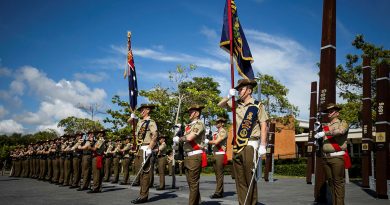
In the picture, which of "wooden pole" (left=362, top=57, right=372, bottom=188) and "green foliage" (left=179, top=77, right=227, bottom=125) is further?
"green foliage" (left=179, top=77, right=227, bottom=125)

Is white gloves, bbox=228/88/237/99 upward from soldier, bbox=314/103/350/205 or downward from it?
upward

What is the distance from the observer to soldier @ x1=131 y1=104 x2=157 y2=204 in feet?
29.1

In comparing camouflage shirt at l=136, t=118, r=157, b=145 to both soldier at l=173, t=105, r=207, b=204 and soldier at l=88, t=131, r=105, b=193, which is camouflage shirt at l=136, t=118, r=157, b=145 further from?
soldier at l=88, t=131, r=105, b=193

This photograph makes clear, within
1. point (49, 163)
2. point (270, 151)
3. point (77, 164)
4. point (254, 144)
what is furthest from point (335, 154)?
point (49, 163)

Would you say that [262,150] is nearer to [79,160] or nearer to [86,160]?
[86,160]

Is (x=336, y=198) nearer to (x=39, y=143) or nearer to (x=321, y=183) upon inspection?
(x=321, y=183)

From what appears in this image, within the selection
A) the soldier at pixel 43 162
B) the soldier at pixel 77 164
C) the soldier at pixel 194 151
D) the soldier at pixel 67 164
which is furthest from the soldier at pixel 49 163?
the soldier at pixel 194 151

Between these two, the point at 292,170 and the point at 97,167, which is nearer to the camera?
the point at 97,167

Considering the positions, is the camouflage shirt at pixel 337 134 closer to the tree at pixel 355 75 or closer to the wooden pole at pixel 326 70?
the wooden pole at pixel 326 70

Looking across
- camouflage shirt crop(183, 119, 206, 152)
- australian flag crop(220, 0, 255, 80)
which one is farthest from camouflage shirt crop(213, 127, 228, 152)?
australian flag crop(220, 0, 255, 80)

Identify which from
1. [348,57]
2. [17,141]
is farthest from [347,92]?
[17,141]

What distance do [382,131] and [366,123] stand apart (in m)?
2.21

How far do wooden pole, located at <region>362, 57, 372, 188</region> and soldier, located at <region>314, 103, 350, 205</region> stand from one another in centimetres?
497

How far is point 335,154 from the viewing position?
23.2 ft
